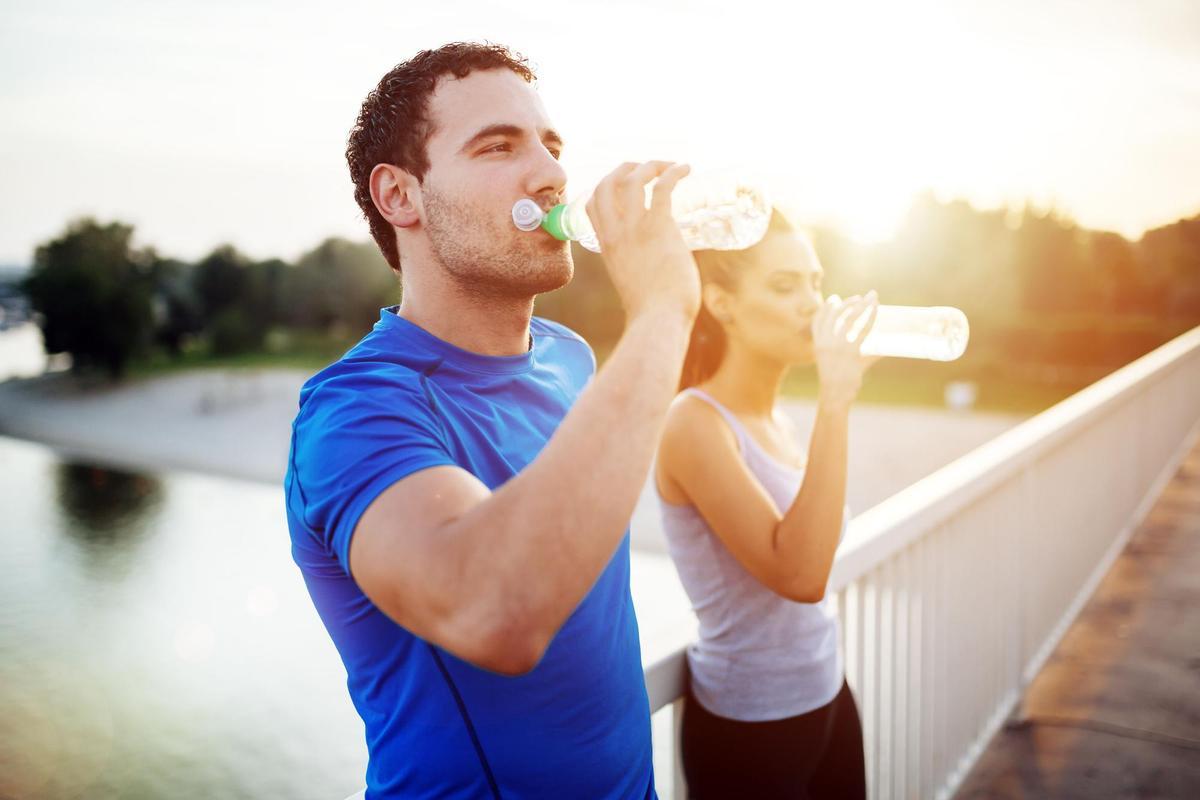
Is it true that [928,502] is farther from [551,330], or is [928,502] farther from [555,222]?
[555,222]

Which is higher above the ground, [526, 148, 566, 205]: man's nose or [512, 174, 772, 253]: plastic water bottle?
[526, 148, 566, 205]: man's nose

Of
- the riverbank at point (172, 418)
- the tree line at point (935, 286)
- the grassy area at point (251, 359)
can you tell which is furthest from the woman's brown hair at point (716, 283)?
the grassy area at point (251, 359)

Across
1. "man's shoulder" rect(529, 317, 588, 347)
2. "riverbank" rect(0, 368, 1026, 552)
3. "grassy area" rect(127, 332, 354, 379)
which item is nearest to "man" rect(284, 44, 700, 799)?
"man's shoulder" rect(529, 317, 588, 347)

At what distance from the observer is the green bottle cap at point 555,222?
3.06 ft

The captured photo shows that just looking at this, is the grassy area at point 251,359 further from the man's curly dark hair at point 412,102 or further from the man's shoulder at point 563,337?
the man's curly dark hair at point 412,102

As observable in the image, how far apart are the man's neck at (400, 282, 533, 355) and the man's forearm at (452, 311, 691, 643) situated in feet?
1.01

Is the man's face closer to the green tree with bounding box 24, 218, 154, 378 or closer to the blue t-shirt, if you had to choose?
the blue t-shirt

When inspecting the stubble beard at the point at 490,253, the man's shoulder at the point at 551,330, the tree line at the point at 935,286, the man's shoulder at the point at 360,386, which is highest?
the stubble beard at the point at 490,253

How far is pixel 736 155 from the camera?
3.93 ft

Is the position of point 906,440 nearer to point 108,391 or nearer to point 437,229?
point 437,229

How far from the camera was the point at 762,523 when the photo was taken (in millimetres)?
1233

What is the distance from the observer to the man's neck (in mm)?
976

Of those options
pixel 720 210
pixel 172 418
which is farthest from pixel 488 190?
pixel 172 418

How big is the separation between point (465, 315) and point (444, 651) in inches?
14.4
